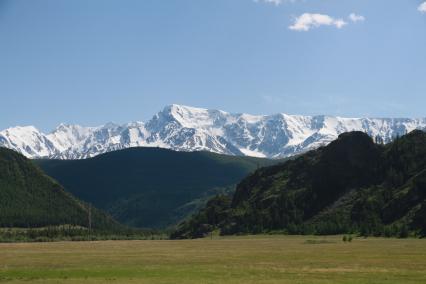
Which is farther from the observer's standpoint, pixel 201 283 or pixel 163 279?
pixel 163 279

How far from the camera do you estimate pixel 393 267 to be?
8238 centimetres

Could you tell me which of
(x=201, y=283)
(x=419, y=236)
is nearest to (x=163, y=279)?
(x=201, y=283)

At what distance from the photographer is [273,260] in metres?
102

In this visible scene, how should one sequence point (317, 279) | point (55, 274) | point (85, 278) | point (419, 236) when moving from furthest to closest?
point (419, 236)
point (55, 274)
point (85, 278)
point (317, 279)

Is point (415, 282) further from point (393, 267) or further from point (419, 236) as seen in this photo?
point (419, 236)

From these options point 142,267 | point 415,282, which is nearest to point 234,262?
point 142,267

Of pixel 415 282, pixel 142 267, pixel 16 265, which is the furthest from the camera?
pixel 16 265

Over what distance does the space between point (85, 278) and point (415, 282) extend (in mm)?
37427

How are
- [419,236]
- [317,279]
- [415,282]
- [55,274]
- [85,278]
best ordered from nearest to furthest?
[415,282]
[317,279]
[85,278]
[55,274]
[419,236]

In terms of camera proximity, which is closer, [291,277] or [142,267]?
[291,277]

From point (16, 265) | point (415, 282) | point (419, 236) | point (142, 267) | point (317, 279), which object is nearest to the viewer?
point (415, 282)

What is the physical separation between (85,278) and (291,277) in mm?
24316

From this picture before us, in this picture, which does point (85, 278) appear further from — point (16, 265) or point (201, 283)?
point (16, 265)

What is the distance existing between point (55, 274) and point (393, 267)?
43.6 metres
